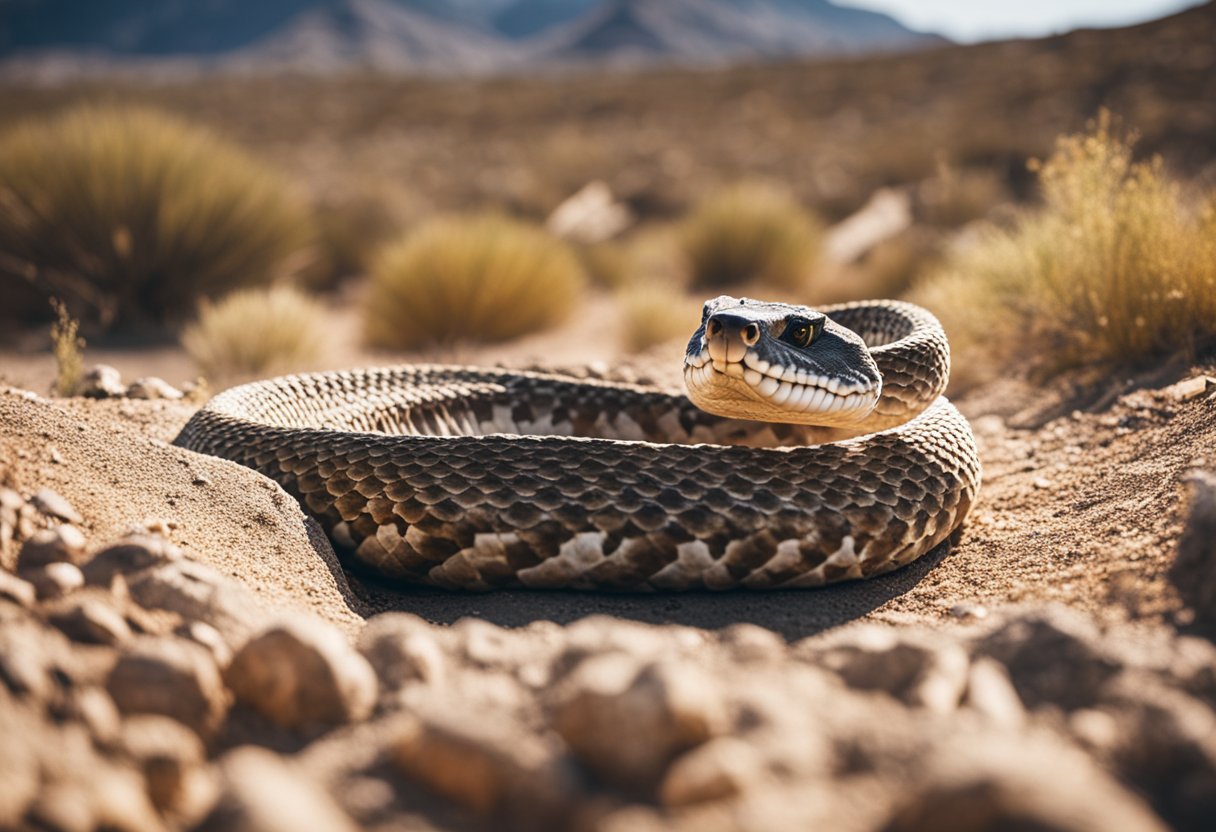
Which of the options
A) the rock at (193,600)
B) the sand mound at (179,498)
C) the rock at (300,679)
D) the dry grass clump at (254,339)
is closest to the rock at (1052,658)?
the rock at (300,679)

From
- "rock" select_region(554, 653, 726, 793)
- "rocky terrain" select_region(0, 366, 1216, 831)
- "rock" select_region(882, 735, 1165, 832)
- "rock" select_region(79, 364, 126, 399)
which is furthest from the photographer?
"rock" select_region(79, 364, 126, 399)

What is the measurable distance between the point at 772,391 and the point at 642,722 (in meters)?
2.19

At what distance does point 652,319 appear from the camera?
1054 centimetres

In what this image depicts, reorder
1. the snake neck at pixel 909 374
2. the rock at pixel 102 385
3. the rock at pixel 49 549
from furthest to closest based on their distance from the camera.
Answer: the rock at pixel 102 385
the snake neck at pixel 909 374
the rock at pixel 49 549

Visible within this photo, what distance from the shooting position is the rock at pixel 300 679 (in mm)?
2271

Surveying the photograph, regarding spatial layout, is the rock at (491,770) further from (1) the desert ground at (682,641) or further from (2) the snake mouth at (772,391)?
(2) the snake mouth at (772,391)

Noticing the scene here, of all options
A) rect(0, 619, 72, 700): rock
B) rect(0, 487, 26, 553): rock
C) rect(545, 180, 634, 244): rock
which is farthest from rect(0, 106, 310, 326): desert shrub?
rect(0, 619, 72, 700): rock

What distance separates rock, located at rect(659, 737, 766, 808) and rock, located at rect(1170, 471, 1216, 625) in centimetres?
179

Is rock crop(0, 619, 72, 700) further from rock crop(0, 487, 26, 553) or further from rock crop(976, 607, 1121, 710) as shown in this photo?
rock crop(976, 607, 1121, 710)

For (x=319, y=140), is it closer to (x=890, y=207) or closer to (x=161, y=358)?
(x=890, y=207)

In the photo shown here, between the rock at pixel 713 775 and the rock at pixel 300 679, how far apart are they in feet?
2.77

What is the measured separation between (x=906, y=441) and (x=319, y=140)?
112 ft

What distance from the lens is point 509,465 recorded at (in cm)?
379

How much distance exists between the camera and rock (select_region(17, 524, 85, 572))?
9.14ft
